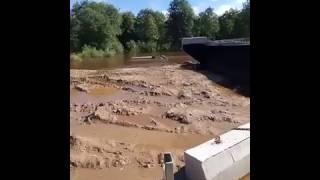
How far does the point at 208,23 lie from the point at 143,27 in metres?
9.57

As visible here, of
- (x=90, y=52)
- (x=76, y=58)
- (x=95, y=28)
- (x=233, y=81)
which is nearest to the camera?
(x=233, y=81)

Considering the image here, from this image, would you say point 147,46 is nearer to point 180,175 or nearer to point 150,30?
point 150,30

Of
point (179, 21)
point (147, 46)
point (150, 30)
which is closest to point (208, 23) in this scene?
point (179, 21)

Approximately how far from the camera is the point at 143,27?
202ft

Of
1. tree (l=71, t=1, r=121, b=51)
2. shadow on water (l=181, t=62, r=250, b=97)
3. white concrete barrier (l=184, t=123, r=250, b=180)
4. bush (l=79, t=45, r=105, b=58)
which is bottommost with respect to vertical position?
white concrete barrier (l=184, t=123, r=250, b=180)

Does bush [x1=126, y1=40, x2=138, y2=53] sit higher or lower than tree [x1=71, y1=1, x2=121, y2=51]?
lower

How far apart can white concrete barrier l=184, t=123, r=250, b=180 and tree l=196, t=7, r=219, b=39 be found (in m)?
52.8

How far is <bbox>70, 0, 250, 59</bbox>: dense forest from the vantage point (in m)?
53.0

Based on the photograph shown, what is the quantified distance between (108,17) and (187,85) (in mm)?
38795

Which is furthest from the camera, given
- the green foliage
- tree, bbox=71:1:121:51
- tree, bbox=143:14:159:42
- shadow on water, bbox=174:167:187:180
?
tree, bbox=143:14:159:42

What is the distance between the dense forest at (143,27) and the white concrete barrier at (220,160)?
4268 cm

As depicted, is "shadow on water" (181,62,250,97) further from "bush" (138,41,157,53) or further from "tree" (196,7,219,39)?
"tree" (196,7,219,39)

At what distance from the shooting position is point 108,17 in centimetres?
5634

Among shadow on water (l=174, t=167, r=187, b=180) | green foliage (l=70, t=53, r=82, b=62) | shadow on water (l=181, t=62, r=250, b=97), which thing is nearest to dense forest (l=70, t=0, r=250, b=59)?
green foliage (l=70, t=53, r=82, b=62)
